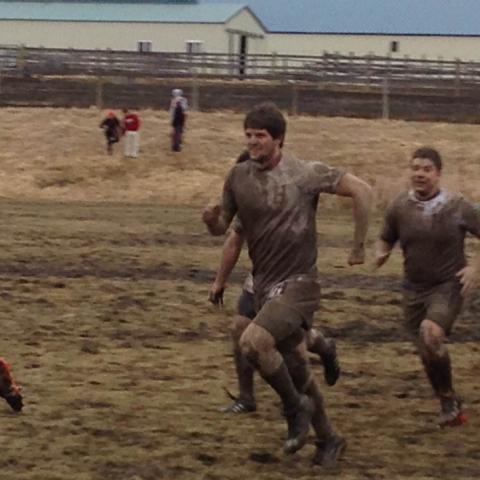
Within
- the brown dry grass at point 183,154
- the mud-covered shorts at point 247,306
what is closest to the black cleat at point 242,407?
the mud-covered shorts at point 247,306

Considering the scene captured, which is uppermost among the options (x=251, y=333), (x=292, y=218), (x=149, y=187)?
(x=292, y=218)

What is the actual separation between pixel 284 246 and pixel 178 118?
26390 millimetres

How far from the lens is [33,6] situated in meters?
71.1

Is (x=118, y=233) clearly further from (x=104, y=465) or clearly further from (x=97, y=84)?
(x=97, y=84)

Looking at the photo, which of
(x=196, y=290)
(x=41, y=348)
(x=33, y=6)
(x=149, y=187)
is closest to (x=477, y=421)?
(x=41, y=348)

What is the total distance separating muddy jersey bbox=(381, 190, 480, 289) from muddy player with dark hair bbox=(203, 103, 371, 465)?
1.17 m

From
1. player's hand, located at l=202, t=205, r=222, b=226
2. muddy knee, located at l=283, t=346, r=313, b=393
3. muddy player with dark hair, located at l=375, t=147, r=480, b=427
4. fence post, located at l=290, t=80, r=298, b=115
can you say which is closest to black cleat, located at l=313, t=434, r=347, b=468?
muddy knee, located at l=283, t=346, r=313, b=393

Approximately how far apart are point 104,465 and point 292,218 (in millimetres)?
1660

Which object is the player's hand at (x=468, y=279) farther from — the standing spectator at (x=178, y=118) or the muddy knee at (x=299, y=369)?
the standing spectator at (x=178, y=118)

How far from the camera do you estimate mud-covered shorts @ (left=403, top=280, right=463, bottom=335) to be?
8.84 metres

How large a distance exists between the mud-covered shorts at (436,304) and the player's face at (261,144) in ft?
5.76

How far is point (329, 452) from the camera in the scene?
795cm

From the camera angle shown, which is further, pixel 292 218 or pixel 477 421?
pixel 477 421

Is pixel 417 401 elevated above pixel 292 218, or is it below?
below
